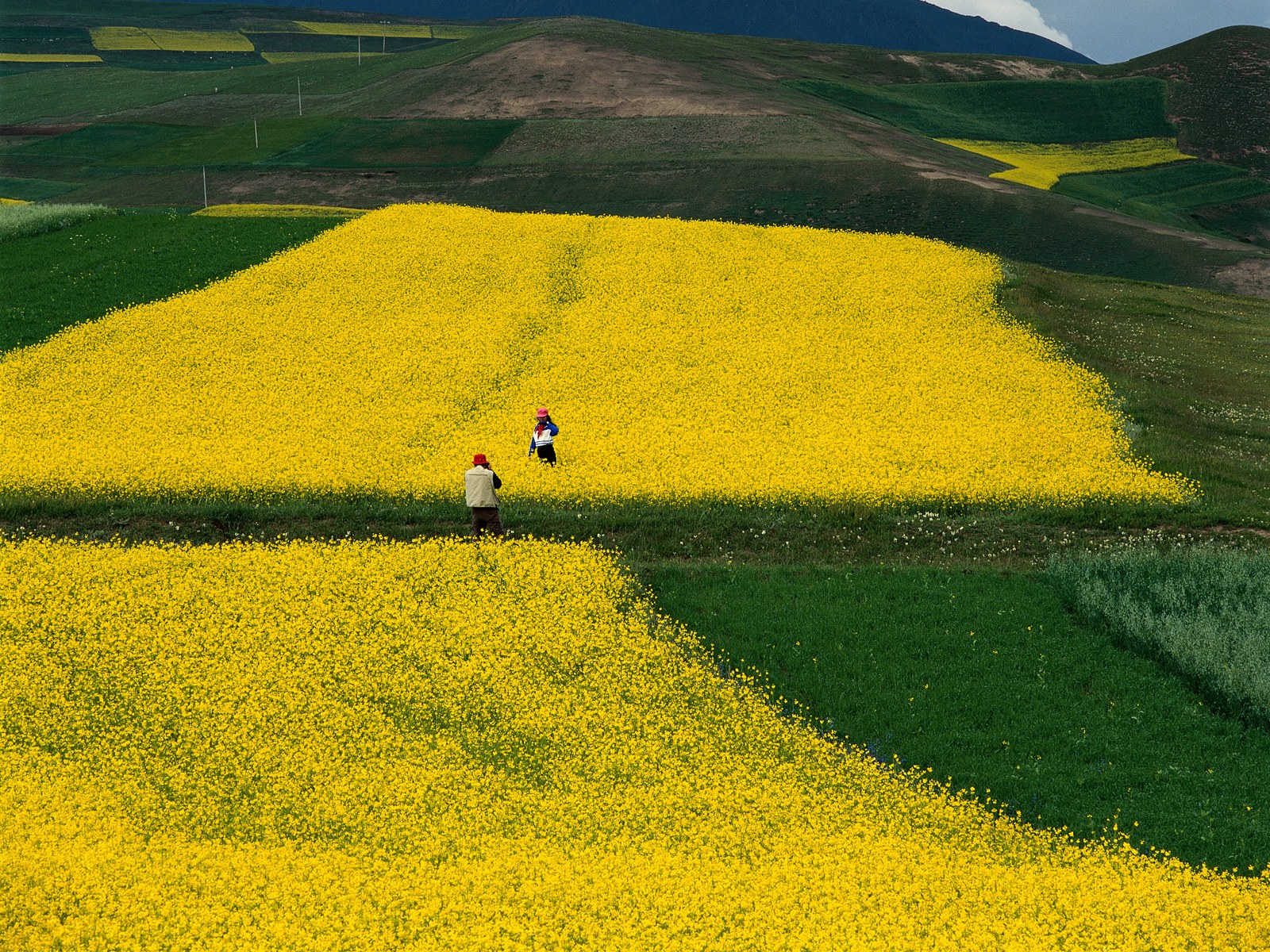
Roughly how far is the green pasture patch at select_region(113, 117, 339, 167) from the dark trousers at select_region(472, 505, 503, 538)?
2213 inches

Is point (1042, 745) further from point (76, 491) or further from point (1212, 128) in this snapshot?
point (1212, 128)

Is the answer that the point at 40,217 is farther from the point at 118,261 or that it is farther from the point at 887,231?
the point at 887,231

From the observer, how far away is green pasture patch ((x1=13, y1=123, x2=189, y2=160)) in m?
75.7

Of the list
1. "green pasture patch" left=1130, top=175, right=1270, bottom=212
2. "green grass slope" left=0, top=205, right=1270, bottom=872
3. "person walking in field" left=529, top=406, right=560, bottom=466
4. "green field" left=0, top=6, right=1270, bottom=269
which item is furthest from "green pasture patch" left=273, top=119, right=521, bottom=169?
"green pasture patch" left=1130, top=175, right=1270, bottom=212

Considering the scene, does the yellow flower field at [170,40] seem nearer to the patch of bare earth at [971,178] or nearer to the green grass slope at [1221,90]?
the green grass slope at [1221,90]

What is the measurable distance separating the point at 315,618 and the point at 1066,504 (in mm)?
15668

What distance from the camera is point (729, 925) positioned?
11070mm

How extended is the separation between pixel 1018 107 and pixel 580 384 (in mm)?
95120

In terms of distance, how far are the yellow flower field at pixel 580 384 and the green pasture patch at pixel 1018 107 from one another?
61.4 meters

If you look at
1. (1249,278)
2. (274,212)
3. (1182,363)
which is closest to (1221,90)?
(1249,278)

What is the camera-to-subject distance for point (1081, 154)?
95375 mm

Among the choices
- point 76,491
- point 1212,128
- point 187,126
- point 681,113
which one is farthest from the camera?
point 1212,128

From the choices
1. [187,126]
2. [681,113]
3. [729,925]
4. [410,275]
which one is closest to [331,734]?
[729,925]

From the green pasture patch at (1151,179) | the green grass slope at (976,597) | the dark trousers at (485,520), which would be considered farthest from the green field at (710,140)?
the dark trousers at (485,520)
